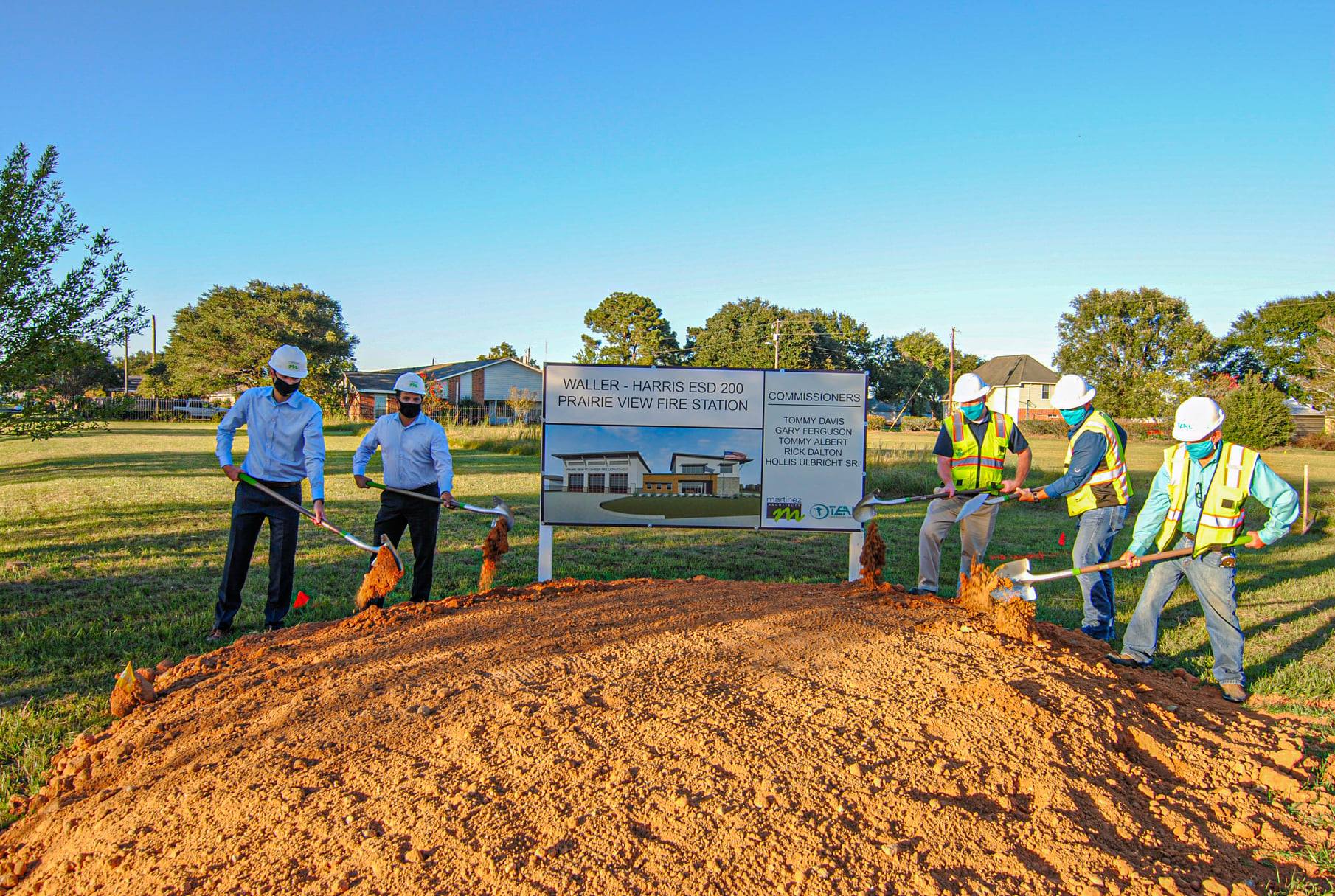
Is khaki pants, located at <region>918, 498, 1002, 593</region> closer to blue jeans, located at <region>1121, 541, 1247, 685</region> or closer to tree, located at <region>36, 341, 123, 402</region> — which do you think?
blue jeans, located at <region>1121, 541, 1247, 685</region>

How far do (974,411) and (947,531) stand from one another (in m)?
1.07

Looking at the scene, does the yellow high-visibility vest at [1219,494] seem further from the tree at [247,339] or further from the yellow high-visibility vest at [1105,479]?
the tree at [247,339]

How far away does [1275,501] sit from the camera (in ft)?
15.7

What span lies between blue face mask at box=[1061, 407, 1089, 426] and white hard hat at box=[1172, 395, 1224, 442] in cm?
125

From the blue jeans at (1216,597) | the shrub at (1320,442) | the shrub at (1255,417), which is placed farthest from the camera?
the shrub at (1320,442)

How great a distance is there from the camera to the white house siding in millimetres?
58500

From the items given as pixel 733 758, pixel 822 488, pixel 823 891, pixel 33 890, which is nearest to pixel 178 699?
pixel 33 890

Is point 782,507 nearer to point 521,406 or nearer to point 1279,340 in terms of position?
point 521,406

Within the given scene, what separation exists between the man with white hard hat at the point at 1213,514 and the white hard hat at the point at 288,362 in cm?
593

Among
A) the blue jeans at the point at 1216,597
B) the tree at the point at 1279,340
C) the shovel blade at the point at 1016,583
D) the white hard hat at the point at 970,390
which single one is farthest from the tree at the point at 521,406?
the tree at the point at 1279,340

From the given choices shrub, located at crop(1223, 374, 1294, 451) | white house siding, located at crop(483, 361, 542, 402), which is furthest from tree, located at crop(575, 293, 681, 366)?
shrub, located at crop(1223, 374, 1294, 451)

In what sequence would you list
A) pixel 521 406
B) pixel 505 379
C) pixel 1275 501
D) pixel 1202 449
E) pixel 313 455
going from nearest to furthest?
pixel 1275 501
pixel 1202 449
pixel 313 455
pixel 521 406
pixel 505 379

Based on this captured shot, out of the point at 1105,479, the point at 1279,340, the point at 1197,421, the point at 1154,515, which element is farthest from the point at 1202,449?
the point at 1279,340

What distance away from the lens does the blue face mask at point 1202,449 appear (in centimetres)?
505
